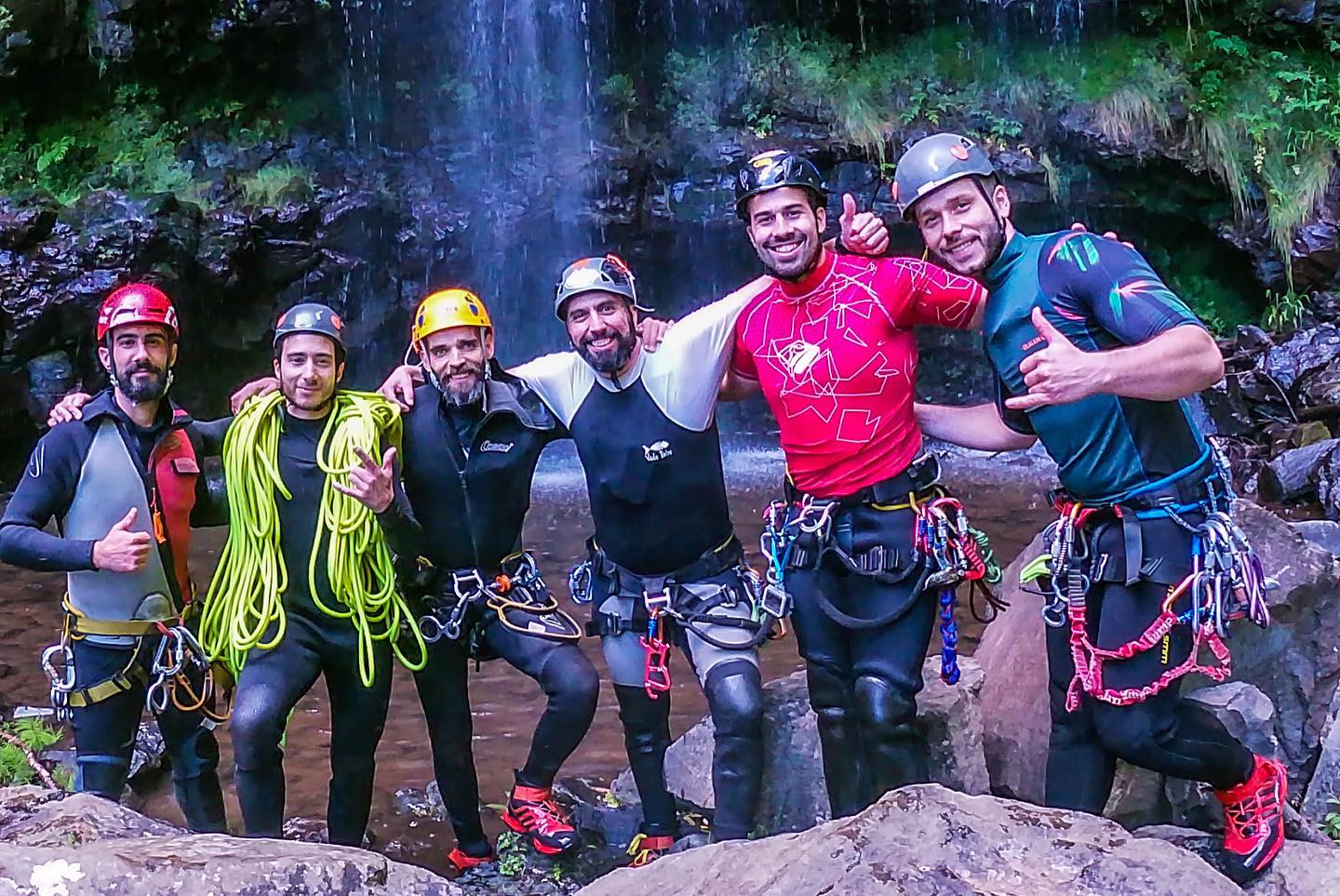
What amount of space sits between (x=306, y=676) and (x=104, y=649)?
696 mm

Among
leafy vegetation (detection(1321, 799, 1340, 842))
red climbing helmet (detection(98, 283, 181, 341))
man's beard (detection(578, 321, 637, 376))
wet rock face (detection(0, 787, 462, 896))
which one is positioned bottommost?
leafy vegetation (detection(1321, 799, 1340, 842))

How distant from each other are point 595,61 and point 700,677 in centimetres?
1135

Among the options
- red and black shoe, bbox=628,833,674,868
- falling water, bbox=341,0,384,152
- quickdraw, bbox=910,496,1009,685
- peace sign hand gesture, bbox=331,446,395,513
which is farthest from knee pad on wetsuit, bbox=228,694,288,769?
falling water, bbox=341,0,384,152

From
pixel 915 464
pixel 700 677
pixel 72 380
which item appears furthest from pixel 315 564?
pixel 72 380

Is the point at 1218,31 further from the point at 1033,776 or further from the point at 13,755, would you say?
the point at 13,755

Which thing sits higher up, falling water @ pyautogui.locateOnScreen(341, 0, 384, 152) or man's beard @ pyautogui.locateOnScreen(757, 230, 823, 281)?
falling water @ pyautogui.locateOnScreen(341, 0, 384, 152)

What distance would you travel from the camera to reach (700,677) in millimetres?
3896

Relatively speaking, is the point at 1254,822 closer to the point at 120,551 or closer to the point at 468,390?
the point at 468,390

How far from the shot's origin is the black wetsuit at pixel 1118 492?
3.14 metres

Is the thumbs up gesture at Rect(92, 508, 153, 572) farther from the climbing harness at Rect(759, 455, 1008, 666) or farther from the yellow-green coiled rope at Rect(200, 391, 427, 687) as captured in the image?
the climbing harness at Rect(759, 455, 1008, 666)

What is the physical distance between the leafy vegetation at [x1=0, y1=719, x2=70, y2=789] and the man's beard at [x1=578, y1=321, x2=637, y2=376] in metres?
2.89

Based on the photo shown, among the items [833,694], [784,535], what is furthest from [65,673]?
[833,694]

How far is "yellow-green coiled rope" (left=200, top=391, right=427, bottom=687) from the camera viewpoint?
3.81 m

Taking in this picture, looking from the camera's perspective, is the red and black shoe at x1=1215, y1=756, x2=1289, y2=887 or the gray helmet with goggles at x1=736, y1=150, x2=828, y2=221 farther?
the gray helmet with goggles at x1=736, y1=150, x2=828, y2=221
